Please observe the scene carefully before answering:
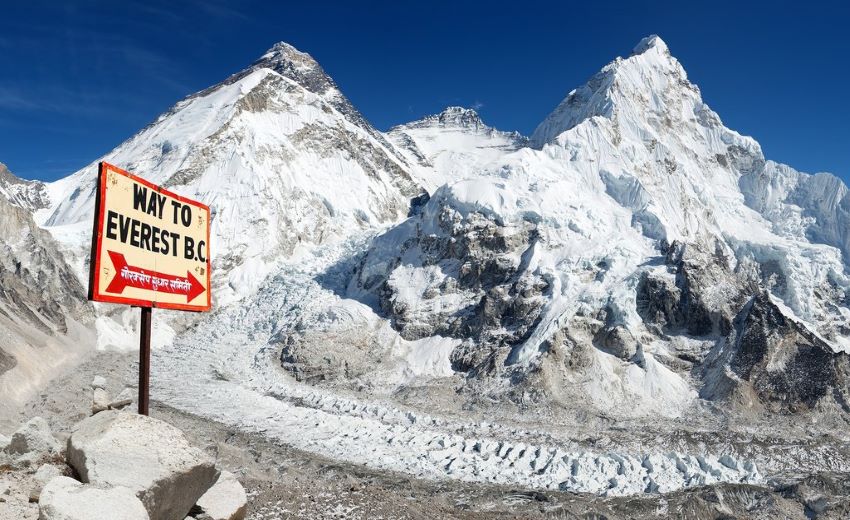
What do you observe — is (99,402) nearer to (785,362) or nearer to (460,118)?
(785,362)

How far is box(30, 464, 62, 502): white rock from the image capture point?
Result: 344 inches

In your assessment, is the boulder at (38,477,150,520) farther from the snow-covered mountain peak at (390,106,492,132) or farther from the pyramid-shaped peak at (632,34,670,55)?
the snow-covered mountain peak at (390,106,492,132)

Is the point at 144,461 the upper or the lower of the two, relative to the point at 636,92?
lower

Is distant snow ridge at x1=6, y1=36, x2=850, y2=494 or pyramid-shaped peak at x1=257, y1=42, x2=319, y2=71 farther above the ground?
pyramid-shaped peak at x1=257, y1=42, x2=319, y2=71

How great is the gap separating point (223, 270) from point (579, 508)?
57054 mm

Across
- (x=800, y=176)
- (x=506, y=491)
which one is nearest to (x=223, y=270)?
(x=506, y=491)

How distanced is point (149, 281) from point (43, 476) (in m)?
3.29

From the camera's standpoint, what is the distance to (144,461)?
834cm

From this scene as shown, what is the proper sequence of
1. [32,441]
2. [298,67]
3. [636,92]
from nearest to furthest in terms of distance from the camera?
[32,441]
[636,92]
[298,67]

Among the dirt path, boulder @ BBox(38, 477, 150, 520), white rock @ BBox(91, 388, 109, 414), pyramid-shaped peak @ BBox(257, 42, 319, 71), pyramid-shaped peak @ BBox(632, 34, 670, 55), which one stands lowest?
the dirt path

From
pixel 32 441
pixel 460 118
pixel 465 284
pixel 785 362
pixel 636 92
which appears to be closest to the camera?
pixel 32 441

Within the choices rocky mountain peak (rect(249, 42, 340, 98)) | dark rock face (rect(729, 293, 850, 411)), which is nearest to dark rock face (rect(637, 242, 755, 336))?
dark rock face (rect(729, 293, 850, 411))

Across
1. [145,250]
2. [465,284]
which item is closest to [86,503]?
[145,250]

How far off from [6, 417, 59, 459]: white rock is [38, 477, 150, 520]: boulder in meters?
3.79
